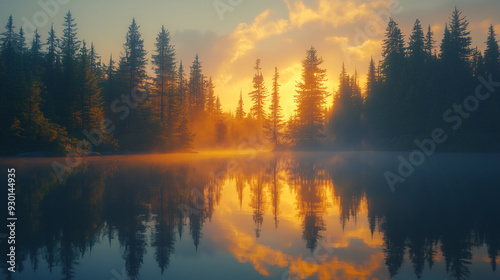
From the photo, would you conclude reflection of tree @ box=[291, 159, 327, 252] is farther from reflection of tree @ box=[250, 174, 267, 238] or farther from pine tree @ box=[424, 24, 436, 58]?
pine tree @ box=[424, 24, 436, 58]

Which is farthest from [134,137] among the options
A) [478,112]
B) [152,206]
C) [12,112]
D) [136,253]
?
[478,112]

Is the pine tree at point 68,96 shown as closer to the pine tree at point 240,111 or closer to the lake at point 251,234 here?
the lake at point 251,234

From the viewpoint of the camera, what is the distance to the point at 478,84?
47.1m

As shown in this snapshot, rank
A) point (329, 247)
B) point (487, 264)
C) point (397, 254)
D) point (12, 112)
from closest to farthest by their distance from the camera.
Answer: point (487, 264), point (397, 254), point (329, 247), point (12, 112)

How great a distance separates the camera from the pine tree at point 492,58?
48.6 metres

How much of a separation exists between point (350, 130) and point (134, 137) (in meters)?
42.1

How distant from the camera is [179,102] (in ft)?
164

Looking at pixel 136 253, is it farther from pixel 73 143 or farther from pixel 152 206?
pixel 73 143

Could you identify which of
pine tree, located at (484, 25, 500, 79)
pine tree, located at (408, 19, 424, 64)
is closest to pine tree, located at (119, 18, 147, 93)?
pine tree, located at (408, 19, 424, 64)

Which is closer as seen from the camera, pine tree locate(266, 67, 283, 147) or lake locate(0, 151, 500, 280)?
lake locate(0, 151, 500, 280)

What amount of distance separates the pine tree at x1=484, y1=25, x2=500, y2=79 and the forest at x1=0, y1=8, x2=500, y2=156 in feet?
0.43

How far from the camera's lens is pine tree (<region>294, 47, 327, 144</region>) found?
182ft

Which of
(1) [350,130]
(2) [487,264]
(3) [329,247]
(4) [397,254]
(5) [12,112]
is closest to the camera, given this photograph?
(2) [487,264]

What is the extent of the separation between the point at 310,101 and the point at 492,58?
29573mm
